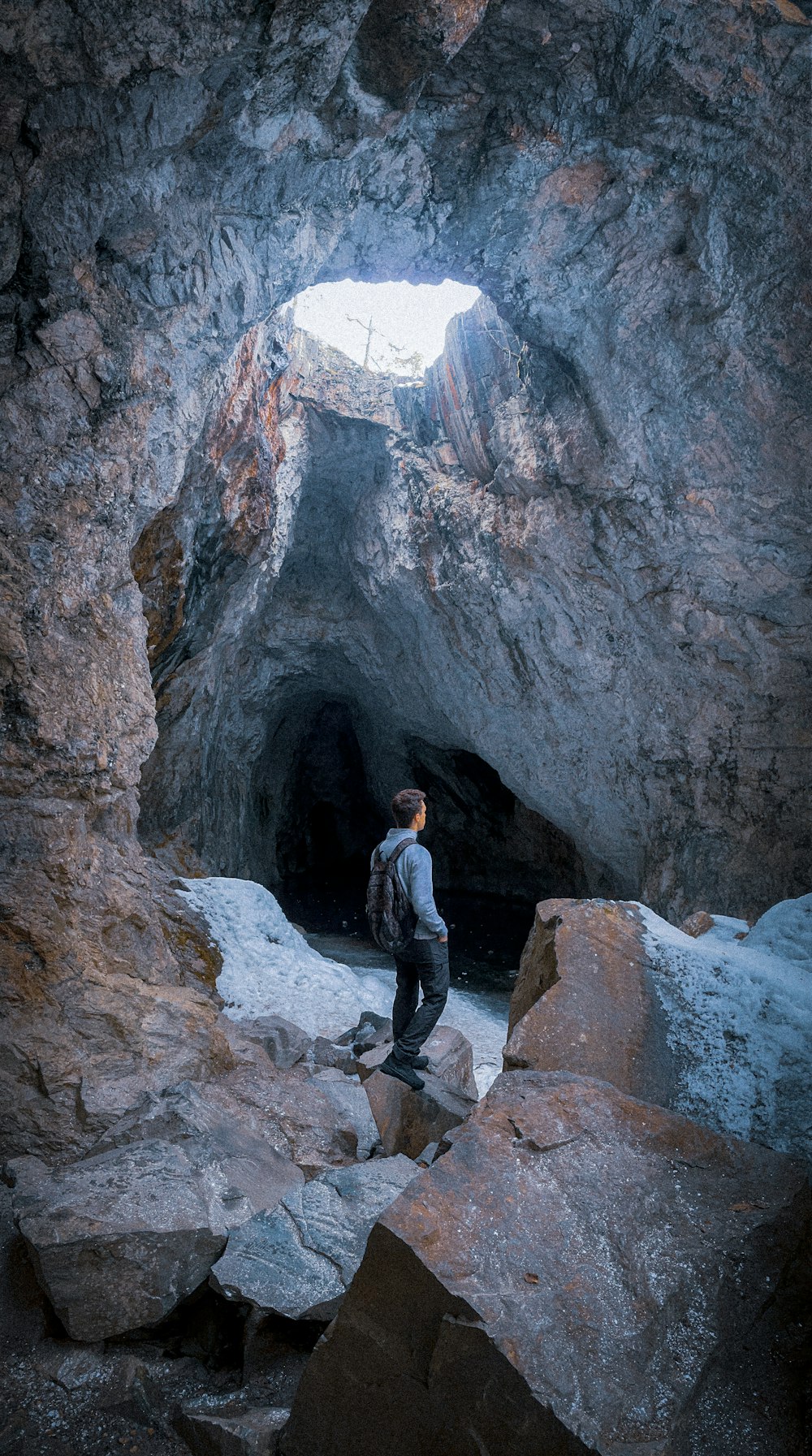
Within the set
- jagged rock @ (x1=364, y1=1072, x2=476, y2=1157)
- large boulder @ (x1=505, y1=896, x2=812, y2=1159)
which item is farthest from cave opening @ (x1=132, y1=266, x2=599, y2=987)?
large boulder @ (x1=505, y1=896, x2=812, y2=1159)

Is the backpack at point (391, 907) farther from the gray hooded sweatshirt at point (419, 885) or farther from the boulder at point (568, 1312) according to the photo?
the boulder at point (568, 1312)

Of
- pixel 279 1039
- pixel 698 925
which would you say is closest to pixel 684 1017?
pixel 698 925

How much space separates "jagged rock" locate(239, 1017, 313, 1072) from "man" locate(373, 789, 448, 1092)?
88 centimetres

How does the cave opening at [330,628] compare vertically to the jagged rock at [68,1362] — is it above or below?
above

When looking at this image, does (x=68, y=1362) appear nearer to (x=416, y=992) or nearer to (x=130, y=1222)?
(x=130, y=1222)

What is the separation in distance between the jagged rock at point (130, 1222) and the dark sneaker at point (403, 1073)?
3.90 ft

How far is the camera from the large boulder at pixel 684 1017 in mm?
2473

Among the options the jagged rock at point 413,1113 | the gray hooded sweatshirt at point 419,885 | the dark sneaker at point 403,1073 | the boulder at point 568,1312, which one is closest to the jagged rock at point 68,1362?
the boulder at point 568,1312

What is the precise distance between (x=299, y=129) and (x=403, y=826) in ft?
12.4

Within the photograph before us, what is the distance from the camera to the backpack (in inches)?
151

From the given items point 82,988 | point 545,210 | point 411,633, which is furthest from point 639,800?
point 82,988

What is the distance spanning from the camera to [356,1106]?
382cm

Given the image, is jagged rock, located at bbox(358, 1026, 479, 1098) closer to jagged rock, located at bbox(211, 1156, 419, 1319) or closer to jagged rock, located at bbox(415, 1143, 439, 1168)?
jagged rock, located at bbox(415, 1143, 439, 1168)

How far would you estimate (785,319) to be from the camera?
4.62 meters
